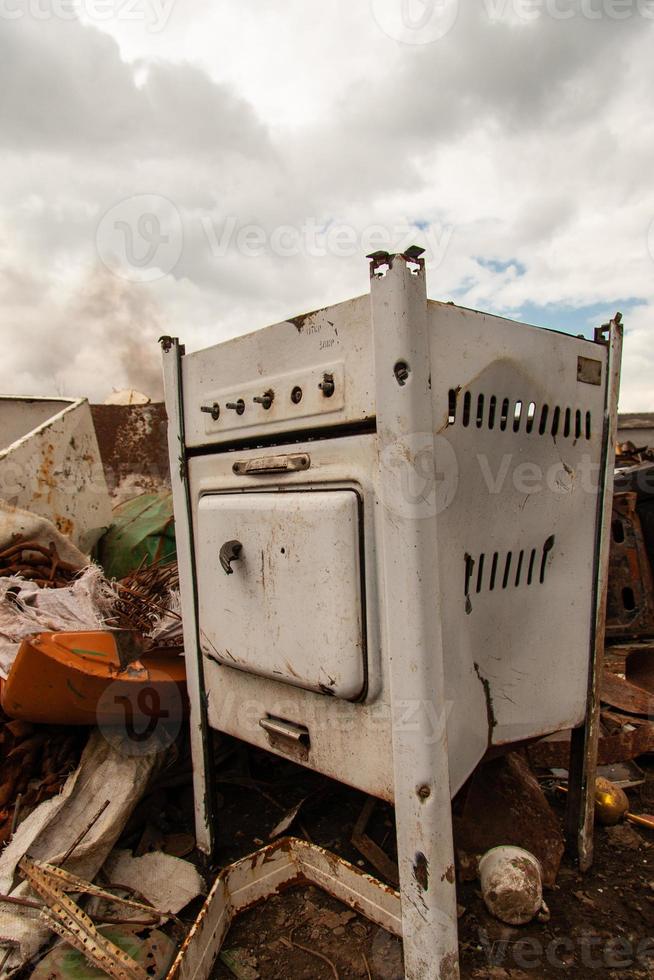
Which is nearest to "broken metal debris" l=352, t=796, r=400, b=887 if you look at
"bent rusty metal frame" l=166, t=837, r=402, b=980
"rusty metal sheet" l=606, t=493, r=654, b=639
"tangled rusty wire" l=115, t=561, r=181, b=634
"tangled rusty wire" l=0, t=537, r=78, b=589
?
"bent rusty metal frame" l=166, t=837, r=402, b=980

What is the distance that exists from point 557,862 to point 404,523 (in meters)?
1.10

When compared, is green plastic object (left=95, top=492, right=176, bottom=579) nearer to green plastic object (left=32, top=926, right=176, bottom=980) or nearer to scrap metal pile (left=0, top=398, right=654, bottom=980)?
scrap metal pile (left=0, top=398, right=654, bottom=980)

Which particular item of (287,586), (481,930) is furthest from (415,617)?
(481,930)

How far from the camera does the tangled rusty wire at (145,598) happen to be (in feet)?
6.94

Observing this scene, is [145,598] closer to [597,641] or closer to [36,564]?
[36,564]

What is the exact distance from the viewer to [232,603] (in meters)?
1.48

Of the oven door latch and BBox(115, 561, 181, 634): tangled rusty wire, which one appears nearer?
the oven door latch

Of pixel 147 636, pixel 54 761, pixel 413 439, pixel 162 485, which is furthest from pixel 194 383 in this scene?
pixel 162 485

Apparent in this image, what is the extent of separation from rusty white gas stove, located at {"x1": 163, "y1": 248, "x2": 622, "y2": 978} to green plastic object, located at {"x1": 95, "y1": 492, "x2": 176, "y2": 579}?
1.28 meters

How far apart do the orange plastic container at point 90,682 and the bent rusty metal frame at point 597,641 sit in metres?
1.10

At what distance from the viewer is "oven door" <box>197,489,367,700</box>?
122cm

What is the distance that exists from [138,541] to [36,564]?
623mm

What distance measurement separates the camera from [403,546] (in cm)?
113

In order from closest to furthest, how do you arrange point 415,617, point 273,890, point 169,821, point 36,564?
point 415,617
point 273,890
point 169,821
point 36,564
